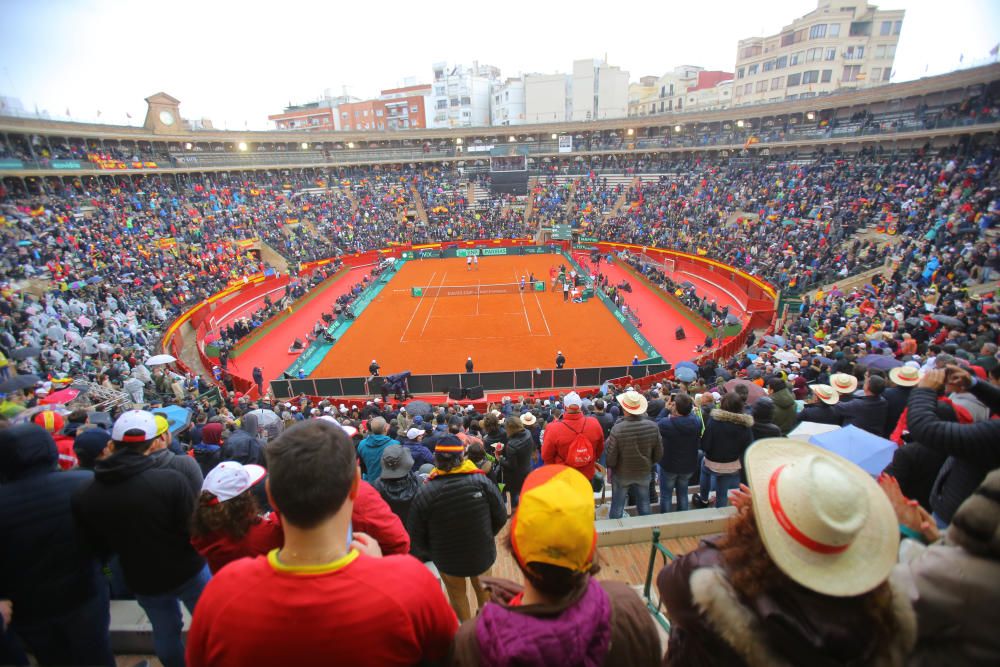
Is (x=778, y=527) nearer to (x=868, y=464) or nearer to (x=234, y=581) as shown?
(x=234, y=581)

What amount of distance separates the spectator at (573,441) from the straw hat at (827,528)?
400 cm

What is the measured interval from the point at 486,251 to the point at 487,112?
4725 cm

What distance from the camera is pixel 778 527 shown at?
81.0 inches

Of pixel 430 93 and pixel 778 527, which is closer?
pixel 778 527

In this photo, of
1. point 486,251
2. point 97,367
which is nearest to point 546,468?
point 97,367

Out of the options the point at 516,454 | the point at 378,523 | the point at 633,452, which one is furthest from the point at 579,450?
the point at 378,523

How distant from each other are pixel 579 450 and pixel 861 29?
6563 cm

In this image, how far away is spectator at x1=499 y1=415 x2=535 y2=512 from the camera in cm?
682

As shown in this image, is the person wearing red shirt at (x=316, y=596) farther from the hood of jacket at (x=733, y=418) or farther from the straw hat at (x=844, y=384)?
the straw hat at (x=844, y=384)

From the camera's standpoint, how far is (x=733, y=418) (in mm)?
6031

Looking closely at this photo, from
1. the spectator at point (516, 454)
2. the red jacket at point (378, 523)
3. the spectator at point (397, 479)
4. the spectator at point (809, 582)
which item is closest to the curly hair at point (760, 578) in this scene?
the spectator at point (809, 582)

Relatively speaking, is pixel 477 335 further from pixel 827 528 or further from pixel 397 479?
pixel 827 528

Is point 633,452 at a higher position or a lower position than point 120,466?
lower

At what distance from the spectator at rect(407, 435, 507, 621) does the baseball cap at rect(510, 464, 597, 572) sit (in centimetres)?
191
